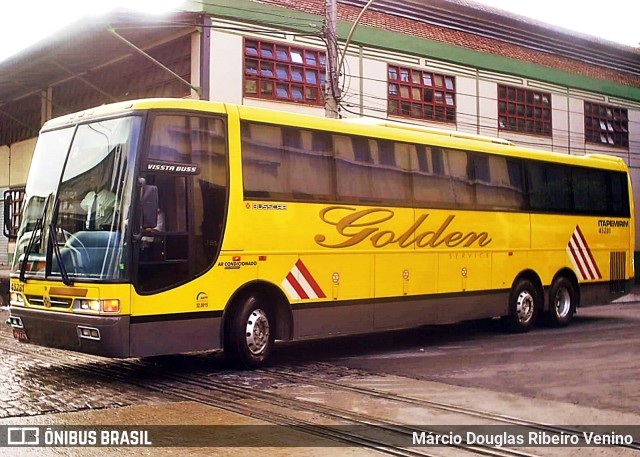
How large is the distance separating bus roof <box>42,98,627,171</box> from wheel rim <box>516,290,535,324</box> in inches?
104

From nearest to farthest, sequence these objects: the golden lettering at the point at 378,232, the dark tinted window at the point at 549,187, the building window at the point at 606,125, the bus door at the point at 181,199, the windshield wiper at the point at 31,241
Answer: the bus door at the point at 181,199 → the windshield wiper at the point at 31,241 → the golden lettering at the point at 378,232 → the dark tinted window at the point at 549,187 → the building window at the point at 606,125

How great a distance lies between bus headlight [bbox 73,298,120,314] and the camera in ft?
30.7

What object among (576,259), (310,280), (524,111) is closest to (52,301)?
(310,280)

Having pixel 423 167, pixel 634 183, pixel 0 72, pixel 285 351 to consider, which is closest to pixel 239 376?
pixel 285 351

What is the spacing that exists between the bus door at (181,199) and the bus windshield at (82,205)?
0.25 meters

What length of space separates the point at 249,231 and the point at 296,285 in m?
1.15

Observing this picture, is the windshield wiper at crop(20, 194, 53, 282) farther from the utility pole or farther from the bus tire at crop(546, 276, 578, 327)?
the bus tire at crop(546, 276, 578, 327)

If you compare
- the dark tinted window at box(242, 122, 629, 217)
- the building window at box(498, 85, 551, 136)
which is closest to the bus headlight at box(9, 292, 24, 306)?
the dark tinted window at box(242, 122, 629, 217)

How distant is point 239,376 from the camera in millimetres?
10289

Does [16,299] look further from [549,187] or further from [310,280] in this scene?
[549,187]

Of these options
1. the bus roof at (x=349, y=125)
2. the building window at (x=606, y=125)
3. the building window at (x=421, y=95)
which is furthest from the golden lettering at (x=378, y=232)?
the building window at (x=606, y=125)

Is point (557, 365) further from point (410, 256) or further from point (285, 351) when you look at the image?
point (285, 351)

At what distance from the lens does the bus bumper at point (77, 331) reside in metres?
9.30

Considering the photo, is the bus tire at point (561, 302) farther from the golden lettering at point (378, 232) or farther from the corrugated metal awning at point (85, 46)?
the corrugated metal awning at point (85, 46)
